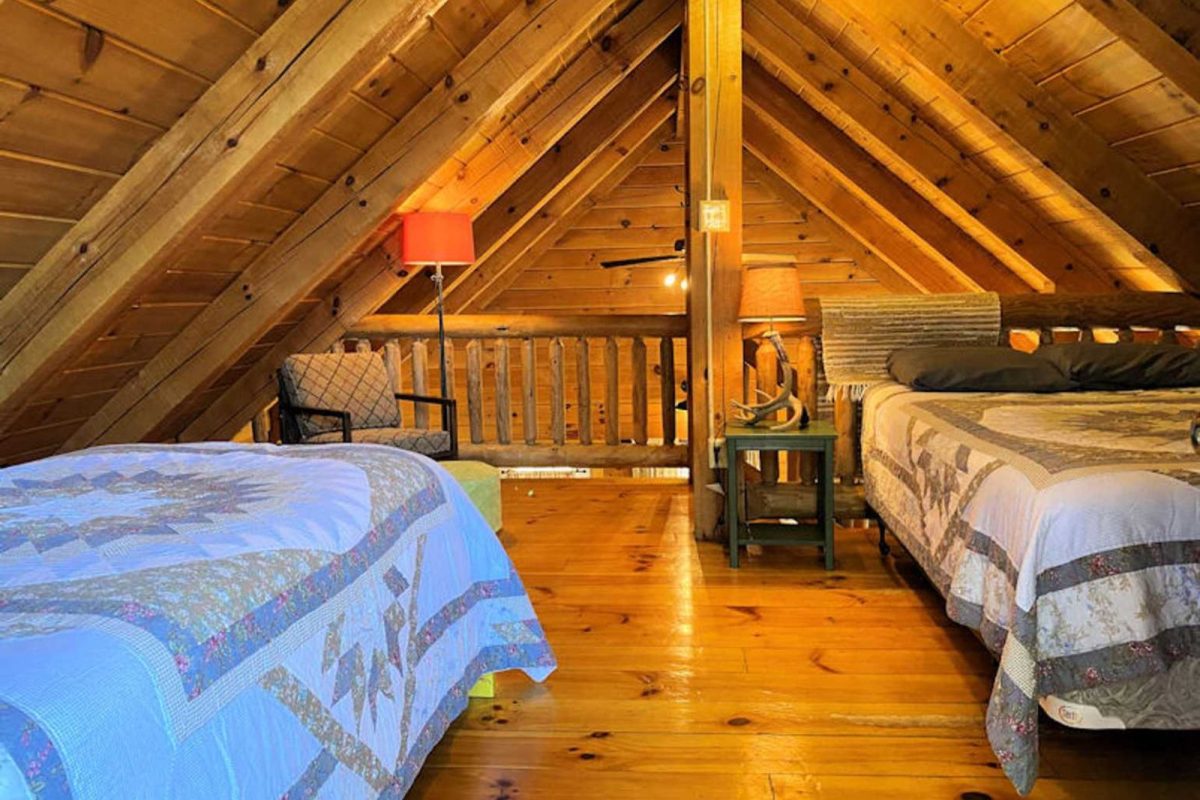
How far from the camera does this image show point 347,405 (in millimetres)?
4199

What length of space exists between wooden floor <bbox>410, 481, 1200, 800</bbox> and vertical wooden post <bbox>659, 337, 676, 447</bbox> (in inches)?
54.0

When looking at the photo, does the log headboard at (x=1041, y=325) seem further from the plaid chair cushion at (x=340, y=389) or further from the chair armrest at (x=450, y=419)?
the plaid chair cushion at (x=340, y=389)

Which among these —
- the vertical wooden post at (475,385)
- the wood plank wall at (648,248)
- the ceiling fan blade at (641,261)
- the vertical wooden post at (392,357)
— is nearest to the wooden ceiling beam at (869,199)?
the wood plank wall at (648,248)

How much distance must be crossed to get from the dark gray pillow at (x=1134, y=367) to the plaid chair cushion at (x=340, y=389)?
2.79 m

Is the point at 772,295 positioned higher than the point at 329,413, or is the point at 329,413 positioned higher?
the point at 772,295

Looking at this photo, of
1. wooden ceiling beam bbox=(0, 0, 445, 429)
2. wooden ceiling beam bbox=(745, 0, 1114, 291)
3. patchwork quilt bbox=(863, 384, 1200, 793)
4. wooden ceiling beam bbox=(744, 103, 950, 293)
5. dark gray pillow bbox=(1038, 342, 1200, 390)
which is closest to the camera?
patchwork quilt bbox=(863, 384, 1200, 793)

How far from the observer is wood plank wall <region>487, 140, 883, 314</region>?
6.73 metres

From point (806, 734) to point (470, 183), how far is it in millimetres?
3141

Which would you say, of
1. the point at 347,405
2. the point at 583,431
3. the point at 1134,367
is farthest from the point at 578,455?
the point at 1134,367

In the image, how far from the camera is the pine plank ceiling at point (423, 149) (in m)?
2.44

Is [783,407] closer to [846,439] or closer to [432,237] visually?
[846,439]

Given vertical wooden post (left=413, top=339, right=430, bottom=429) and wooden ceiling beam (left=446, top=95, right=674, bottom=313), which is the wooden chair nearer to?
vertical wooden post (left=413, top=339, right=430, bottom=429)

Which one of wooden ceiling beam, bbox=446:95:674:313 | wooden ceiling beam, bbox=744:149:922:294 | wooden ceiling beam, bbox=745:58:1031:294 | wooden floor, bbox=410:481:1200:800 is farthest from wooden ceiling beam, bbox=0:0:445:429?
wooden ceiling beam, bbox=744:149:922:294

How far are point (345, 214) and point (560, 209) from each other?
283 centimetres
